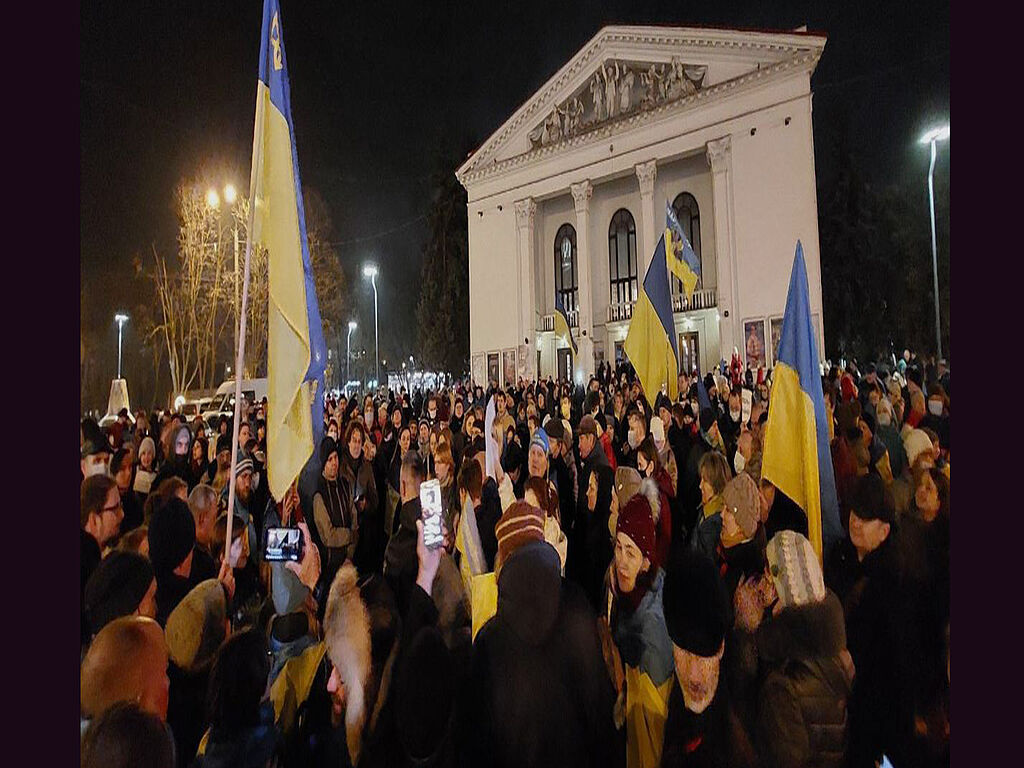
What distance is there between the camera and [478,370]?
5.83 metres

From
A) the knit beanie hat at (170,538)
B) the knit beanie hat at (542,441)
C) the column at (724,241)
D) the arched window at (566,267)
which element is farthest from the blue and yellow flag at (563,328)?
the knit beanie hat at (170,538)

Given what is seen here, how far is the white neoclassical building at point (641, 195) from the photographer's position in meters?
4.77

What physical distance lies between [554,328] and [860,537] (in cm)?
356

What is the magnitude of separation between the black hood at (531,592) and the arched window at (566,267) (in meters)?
4.03

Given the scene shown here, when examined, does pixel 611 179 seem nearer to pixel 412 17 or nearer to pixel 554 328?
pixel 554 328

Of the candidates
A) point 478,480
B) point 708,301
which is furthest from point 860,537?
point 708,301

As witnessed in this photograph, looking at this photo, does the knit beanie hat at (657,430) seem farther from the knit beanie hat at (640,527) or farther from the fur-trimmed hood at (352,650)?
the fur-trimmed hood at (352,650)

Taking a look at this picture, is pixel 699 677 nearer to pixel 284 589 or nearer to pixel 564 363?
pixel 284 589

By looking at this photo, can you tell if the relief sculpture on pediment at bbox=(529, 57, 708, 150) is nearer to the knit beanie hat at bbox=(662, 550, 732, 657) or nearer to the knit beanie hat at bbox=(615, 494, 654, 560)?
the knit beanie hat at bbox=(615, 494, 654, 560)

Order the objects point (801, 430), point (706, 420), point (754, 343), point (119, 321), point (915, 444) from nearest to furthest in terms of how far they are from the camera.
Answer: point (801, 430), point (119, 321), point (915, 444), point (706, 420), point (754, 343)

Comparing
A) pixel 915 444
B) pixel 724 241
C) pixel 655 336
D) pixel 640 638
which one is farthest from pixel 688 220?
pixel 640 638

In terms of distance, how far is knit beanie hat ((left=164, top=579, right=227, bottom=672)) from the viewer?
8.38 feet

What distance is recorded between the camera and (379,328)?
5.26 m

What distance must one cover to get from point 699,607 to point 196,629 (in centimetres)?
201
